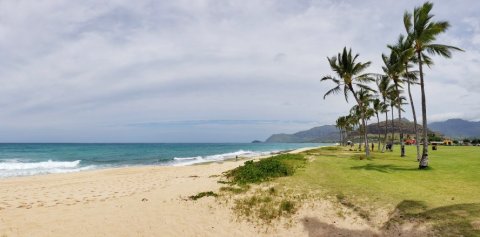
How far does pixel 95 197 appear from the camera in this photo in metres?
14.9

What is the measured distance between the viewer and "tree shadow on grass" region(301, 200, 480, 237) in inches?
340

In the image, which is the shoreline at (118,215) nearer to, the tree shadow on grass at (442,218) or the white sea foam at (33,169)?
the tree shadow on grass at (442,218)

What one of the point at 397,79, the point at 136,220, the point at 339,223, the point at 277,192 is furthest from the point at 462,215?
the point at 397,79

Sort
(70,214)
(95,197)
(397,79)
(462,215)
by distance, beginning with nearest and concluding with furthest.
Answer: (462,215) < (70,214) < (95,197) < (397,79)

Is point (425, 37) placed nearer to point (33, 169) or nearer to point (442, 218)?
point (442, 218)

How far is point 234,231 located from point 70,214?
6.11 meters

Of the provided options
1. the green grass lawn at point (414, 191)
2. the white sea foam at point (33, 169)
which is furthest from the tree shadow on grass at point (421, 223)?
the white sea foam at point (33, 169)

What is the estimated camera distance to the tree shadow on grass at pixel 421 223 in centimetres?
863

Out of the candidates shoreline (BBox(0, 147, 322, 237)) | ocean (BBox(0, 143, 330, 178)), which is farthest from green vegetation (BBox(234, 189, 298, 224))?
ocean (BBox(0, 143, 330, 178))

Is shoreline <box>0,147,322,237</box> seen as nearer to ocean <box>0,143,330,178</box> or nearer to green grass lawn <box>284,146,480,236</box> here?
green grass lawn <box>284,146,480,236</box>

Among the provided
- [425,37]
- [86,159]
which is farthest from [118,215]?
[86,159]

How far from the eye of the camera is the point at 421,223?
9.24m

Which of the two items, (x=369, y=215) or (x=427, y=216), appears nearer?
(x=427, y=216)

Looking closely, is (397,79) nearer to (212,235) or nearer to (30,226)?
(212,235)
